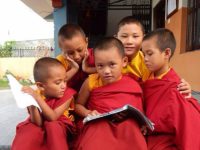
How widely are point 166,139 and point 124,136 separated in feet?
0.78

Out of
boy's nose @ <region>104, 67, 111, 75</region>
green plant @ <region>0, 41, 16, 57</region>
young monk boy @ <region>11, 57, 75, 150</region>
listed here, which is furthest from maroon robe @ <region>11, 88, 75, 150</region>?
green plant @ <region>0, 41, 16, 57</region>

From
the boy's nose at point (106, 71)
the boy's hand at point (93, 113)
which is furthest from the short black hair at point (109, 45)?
the boy's hand at point (93, 113)

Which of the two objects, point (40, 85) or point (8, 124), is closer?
point (40, 85)

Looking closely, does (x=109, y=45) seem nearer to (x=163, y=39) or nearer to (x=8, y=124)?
(x=163, y=39)

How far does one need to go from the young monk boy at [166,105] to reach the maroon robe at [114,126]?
0.29 feet

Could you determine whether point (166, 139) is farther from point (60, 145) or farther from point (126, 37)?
point (126, 37)

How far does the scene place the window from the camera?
500cm

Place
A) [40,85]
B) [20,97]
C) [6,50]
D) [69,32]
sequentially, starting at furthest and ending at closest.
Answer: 1. [6,50]
2. [69,32]
3. [40,85]
4. [20,97]

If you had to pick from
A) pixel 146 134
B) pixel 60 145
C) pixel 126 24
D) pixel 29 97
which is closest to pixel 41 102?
pixel 29 97

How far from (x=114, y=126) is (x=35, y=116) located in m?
0.40

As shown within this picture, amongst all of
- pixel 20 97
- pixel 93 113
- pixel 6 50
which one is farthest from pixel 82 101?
pixel 6 50

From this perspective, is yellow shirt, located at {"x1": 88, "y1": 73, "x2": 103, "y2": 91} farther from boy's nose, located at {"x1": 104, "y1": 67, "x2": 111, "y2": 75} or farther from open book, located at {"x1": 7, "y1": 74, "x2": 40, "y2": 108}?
open book, located at {"x1": 7, "y1": 74, "x2": 40, "y2": 108}

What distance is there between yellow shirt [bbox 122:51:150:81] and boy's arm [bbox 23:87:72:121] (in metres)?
0.42

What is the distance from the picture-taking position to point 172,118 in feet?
4.90
